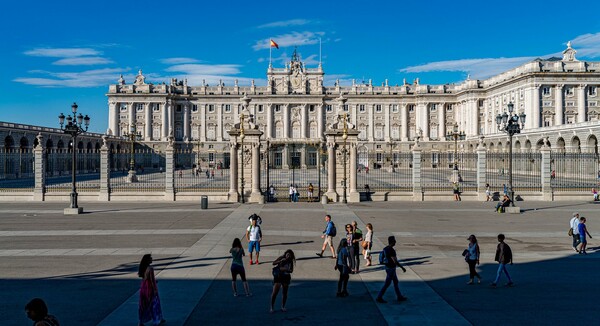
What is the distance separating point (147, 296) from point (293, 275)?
521 centimetres

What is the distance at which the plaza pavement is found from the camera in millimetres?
10039

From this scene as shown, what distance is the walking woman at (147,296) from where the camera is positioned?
882 centimetres

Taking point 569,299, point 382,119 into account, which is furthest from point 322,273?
point 382,119

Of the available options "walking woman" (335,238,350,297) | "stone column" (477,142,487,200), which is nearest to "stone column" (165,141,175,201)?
"stone column" (477,142,487,200)

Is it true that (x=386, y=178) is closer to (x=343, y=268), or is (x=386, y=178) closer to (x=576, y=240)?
(x=576, y=240)

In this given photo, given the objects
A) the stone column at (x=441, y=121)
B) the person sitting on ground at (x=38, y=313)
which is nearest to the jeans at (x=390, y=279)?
the person sitting on ground at (x=38, y=313)

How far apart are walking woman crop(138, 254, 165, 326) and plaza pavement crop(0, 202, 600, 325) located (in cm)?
73

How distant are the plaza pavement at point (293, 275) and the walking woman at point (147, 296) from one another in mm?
735

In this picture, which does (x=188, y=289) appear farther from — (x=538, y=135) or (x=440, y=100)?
(x=440, y=100)

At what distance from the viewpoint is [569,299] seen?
11.0 meters

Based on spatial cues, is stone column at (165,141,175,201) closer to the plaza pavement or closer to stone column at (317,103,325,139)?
the plaza pavement

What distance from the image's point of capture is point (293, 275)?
13.4 metres

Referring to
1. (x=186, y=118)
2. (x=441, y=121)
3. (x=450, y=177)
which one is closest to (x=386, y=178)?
(x=450, y=177)

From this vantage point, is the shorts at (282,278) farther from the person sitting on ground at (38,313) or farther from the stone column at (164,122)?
the stone column at (164,122)
